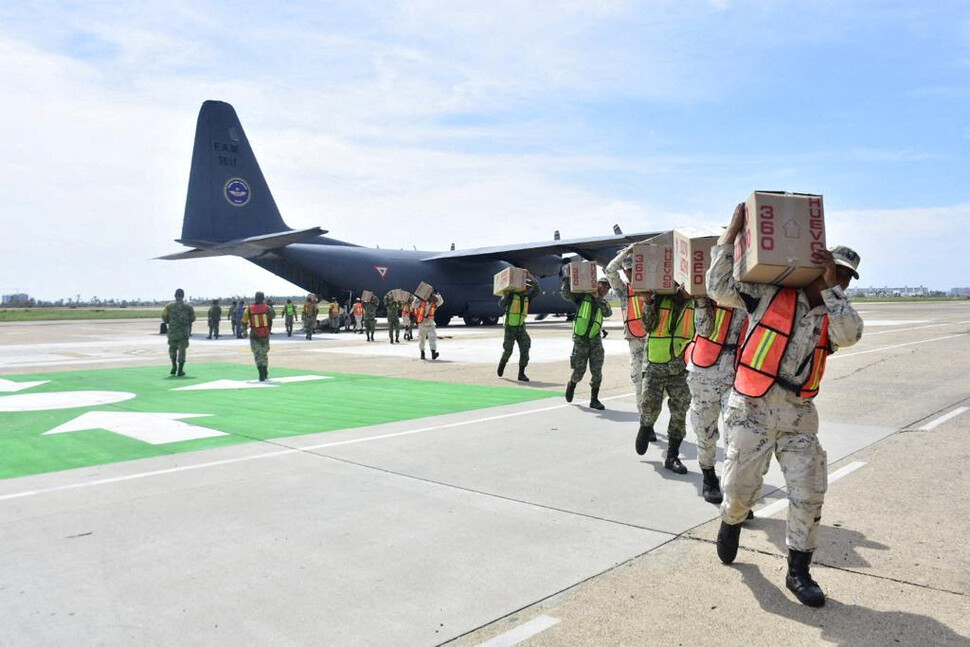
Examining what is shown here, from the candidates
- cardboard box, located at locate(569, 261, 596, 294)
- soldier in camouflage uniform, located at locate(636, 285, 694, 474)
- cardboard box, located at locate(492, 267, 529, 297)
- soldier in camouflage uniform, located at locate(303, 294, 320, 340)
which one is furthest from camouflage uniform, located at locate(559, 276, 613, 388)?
soldier in camouflage uniform, located at locate(303, 294, 320, 340)

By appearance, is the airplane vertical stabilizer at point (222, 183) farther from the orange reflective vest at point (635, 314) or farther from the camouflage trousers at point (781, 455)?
the camouflage trousers at point (781, 455)

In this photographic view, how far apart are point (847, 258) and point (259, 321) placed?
1083 centimetres

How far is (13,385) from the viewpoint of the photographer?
11.9m

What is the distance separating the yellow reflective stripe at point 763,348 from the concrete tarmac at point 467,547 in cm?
122

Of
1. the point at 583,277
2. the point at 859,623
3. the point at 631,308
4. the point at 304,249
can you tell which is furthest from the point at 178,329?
the point at 304,249

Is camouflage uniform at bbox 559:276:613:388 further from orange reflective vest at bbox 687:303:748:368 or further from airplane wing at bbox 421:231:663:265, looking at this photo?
airplane wing at bbox 421:231:663:265

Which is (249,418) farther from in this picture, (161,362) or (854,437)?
(161,362)

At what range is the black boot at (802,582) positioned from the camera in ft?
10.9

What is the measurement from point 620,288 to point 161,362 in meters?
13.4

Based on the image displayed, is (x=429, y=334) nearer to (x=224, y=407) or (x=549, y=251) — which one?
(x=224, y=407)

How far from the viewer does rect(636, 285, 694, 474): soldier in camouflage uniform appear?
6.14 metres

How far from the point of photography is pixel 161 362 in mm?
16438

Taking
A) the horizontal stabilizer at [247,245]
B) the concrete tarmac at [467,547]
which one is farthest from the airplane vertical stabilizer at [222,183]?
the concrete tarmac at [467,547]

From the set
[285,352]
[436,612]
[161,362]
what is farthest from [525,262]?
[436,612]
